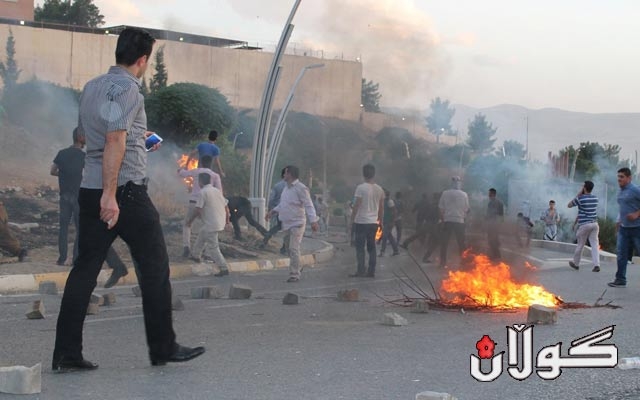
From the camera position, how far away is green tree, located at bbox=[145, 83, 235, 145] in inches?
2206

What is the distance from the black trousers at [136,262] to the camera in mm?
5820

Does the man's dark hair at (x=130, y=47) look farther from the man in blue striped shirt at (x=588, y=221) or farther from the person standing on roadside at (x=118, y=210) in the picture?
the man in blue striped shirt at (x=588, y=221)

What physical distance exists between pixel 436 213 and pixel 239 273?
4.25 metres

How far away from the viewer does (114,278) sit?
11.8 m

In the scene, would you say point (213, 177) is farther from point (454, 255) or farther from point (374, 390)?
point (374, 390)

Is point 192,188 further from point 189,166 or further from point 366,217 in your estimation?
point 189,166

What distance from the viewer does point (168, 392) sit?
17.4ft

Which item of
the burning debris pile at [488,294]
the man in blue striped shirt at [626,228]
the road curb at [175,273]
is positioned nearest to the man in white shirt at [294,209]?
the road curb at [175,273]

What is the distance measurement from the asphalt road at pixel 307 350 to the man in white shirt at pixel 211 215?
2.71m

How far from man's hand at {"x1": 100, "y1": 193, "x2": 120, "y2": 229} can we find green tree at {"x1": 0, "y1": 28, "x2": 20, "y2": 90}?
170 feet

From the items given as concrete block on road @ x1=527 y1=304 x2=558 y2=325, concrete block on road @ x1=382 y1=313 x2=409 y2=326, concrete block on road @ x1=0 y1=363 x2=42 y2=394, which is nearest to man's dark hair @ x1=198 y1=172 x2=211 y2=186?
concrete block on road @ x1=382 y1=313 x2=409 y2=326

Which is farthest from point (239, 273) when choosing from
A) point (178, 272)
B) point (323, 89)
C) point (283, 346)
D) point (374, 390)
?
point (323, 89)

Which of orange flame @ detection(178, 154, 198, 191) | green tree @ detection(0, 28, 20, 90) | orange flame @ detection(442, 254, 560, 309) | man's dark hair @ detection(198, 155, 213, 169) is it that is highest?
green tree @ detection(0, 28, 20, 90)

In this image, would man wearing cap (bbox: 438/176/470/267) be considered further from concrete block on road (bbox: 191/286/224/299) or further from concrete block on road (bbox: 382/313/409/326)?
concrete block on road (bbox: 382/313/409/326)
